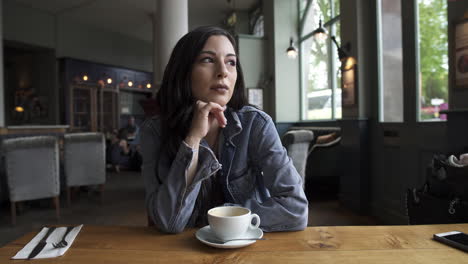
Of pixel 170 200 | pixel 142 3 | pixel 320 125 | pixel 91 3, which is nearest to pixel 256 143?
pixel 170 200

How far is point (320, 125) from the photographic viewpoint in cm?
583

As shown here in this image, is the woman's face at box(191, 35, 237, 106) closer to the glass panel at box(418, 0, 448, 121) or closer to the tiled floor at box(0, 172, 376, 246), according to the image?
the tiled floor at box(0, 172, 376, 246)

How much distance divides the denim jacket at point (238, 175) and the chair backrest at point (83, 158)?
3.23m

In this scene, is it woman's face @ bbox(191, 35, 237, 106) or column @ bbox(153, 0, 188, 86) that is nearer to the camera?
woman's face @ bbox(191, 35, 237, 106)

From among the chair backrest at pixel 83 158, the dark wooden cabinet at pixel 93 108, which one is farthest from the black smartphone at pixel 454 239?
the dark wooden cabinet at pixel 93 108

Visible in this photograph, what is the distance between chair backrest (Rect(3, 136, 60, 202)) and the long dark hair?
9.68 feet

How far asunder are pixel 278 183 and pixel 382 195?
10.3 ft

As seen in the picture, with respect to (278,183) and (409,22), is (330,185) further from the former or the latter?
(278,183)

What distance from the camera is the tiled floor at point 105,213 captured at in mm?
3221

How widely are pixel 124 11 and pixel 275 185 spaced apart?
8.09 m

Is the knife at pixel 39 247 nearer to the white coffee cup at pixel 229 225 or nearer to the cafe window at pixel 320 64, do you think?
the white coffee cup at pixel 229 225

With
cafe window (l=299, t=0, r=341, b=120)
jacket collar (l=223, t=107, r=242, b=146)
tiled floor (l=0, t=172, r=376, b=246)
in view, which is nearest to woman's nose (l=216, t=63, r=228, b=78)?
jacket collar (l=223, t=107, r=242, b=146)

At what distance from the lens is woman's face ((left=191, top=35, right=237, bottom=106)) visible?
915mm

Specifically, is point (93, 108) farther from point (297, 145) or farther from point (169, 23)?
point (297, 145)
